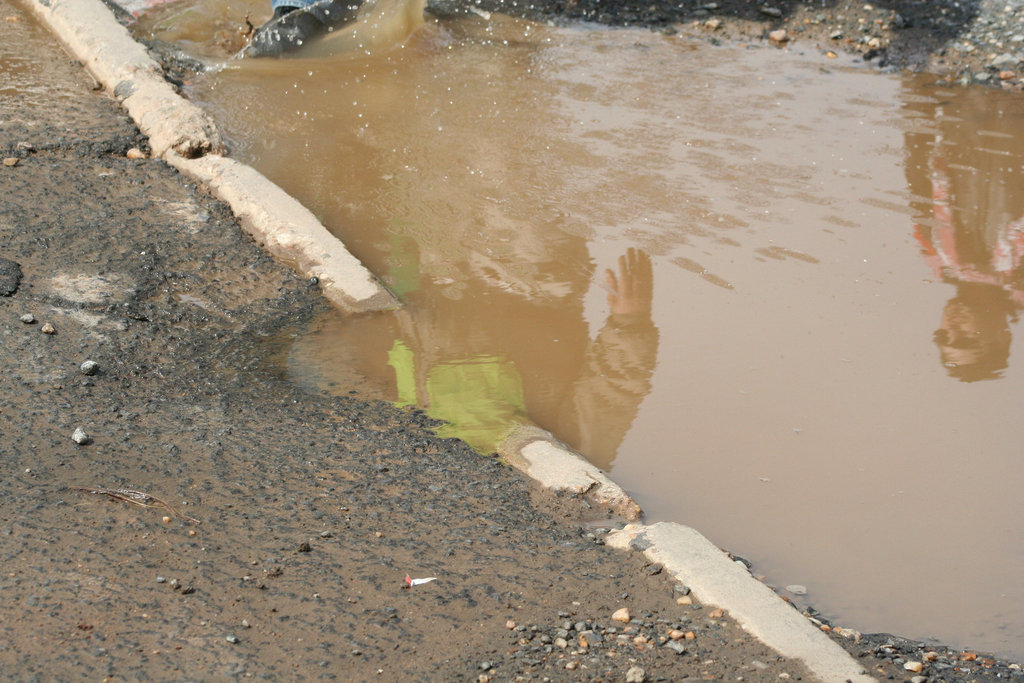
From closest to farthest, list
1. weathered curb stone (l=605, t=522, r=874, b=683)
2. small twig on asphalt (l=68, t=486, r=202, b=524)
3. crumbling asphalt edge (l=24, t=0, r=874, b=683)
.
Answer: weathered curb stone (l=605, t=522, r=874, b=683)
crumbling asphalt edge (l=24, t=0, r=874, b=683)
small twig on asphalt (l=68, t=486, r=202, b=524)

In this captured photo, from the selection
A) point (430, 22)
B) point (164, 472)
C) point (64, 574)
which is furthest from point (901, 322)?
point (430, 22)

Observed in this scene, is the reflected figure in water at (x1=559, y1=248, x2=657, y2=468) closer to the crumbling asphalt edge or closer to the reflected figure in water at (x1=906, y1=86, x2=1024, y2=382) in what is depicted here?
the crumbling asphalt edge

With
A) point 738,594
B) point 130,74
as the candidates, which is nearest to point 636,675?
point 738,594

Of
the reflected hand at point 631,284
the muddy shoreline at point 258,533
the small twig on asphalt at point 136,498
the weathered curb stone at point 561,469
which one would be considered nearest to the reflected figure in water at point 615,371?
the reflected hand at point 631,284

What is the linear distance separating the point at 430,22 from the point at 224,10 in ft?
5.12

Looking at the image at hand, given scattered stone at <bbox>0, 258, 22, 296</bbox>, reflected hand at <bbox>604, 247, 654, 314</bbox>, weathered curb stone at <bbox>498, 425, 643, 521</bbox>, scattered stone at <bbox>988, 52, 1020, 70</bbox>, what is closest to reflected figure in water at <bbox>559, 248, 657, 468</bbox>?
reflected hand at <bbox>604, 247, 654, 314</bbox>

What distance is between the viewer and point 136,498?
2748 mm

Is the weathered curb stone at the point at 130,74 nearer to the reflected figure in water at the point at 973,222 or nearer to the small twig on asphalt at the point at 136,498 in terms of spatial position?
the small twig on asphalt at the point at 136,498

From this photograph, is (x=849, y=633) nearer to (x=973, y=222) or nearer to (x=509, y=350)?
(x=509, y=350)

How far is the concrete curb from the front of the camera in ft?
13.9

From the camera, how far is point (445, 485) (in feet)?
→ 10.0

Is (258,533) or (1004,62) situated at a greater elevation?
(1004,62)

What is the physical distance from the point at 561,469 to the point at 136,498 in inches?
49.6

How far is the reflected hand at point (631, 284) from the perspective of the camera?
168 inches
